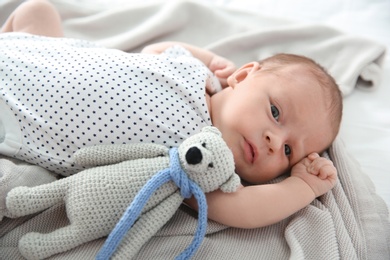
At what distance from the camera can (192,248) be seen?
2.71 feet

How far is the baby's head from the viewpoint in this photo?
3.26 feet

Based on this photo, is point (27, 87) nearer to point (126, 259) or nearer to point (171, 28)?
point (126, 259)

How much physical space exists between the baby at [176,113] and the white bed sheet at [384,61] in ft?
0.68

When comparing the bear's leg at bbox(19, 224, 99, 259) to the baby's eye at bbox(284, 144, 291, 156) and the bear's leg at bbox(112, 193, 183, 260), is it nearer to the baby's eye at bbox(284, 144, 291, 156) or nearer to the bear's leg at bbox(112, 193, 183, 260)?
the bear's leg at bbox(112, 193, 183, 260)

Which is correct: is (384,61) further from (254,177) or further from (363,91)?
(254,177)

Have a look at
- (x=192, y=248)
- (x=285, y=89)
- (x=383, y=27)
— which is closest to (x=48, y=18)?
(x=285, y=89)

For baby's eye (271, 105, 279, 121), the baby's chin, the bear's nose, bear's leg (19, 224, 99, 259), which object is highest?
the bear's nose

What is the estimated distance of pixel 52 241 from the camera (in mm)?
817

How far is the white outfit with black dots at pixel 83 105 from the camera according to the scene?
3.13 feet

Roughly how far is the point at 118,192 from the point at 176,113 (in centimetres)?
25

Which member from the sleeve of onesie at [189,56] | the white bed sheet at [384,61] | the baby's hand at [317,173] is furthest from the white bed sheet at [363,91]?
the sleeve of onesie at [189,56]

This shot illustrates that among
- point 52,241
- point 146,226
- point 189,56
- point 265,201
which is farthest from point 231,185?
point 189,56

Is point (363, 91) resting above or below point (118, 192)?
below

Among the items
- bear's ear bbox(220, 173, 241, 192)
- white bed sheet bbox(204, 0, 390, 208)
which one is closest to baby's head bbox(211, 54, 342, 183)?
bear's ear bbox(220, 173, 241, 192)
